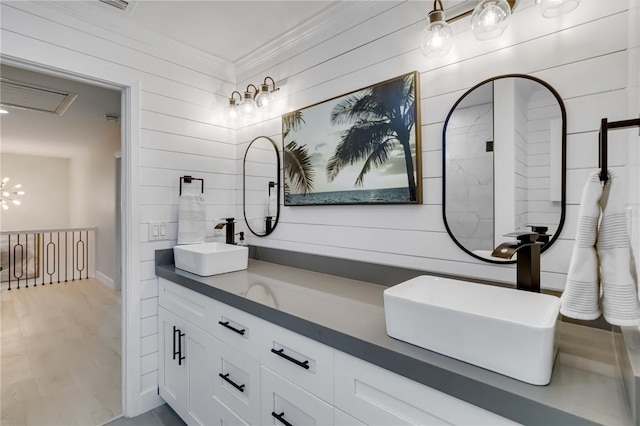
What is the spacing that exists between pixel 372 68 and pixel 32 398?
3093 millimetres

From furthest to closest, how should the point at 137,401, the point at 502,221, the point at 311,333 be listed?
the point at 137,401 < the point at 502,221 < the point at 311,333

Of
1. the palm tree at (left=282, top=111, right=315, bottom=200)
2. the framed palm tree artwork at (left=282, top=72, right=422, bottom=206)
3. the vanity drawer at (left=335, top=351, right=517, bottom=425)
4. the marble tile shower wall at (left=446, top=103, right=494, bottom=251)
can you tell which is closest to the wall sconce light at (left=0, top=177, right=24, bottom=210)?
the palm tree at (left=282, top=111, right=315, bottom=200)

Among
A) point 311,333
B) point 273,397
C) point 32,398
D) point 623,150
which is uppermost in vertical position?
point 623,150

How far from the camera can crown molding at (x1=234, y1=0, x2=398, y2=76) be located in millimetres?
1630

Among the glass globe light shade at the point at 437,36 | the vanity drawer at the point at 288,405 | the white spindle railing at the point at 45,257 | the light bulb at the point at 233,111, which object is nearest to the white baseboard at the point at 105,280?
the white spindle railing at the point at 45,257

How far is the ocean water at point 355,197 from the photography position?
1.50 m

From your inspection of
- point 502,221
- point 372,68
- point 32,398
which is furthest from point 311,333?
point 32,398

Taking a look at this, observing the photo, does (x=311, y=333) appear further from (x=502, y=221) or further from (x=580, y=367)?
(x=502, y=221)

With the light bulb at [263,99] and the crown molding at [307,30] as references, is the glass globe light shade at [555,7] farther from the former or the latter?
the light bulb at [263,99]

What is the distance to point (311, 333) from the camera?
1045mm

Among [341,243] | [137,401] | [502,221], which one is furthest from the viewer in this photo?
[137,401]

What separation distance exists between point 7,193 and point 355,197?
25.4 ft

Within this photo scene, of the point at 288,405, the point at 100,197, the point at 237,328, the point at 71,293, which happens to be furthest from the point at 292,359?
the point at 100,197

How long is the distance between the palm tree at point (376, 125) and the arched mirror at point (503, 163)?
0.64 ft
